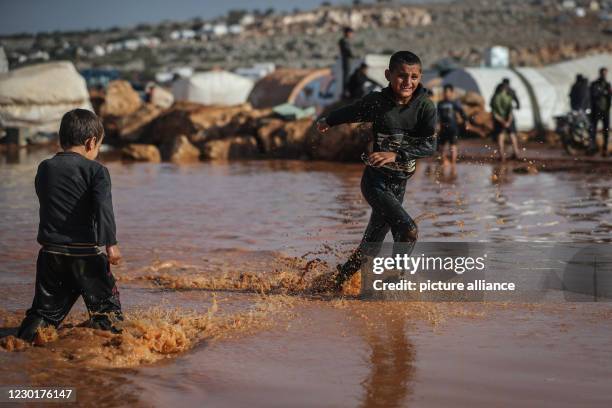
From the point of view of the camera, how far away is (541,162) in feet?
64.7

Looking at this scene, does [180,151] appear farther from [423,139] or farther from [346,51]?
[423,139]

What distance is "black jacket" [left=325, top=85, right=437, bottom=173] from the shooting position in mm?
6027

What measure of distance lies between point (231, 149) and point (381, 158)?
58.3 ft

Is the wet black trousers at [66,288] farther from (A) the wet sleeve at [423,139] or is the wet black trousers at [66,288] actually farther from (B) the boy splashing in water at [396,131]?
(A) the wet sleeve at [423,139]

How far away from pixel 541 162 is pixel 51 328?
15880 mm

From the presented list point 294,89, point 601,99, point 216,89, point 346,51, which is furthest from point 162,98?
point 601,99

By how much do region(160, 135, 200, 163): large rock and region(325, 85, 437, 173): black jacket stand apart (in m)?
16.7

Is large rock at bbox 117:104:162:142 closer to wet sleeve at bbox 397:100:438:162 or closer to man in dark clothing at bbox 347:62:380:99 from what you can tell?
man in dark clothing at bbox 347:62:380:99

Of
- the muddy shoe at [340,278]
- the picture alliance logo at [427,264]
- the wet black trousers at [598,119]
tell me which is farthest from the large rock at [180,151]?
the muddy shoe at [340,278]

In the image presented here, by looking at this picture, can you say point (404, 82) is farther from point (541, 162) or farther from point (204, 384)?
point (541, 162)

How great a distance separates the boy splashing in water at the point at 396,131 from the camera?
5969 mm

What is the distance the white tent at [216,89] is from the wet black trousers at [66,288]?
104 ft

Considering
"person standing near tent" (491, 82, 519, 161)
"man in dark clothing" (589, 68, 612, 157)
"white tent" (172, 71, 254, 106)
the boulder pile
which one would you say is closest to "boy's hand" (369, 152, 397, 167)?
"person standing near tent" (491, 82, 519, 161)

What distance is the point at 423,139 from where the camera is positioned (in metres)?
6.06
